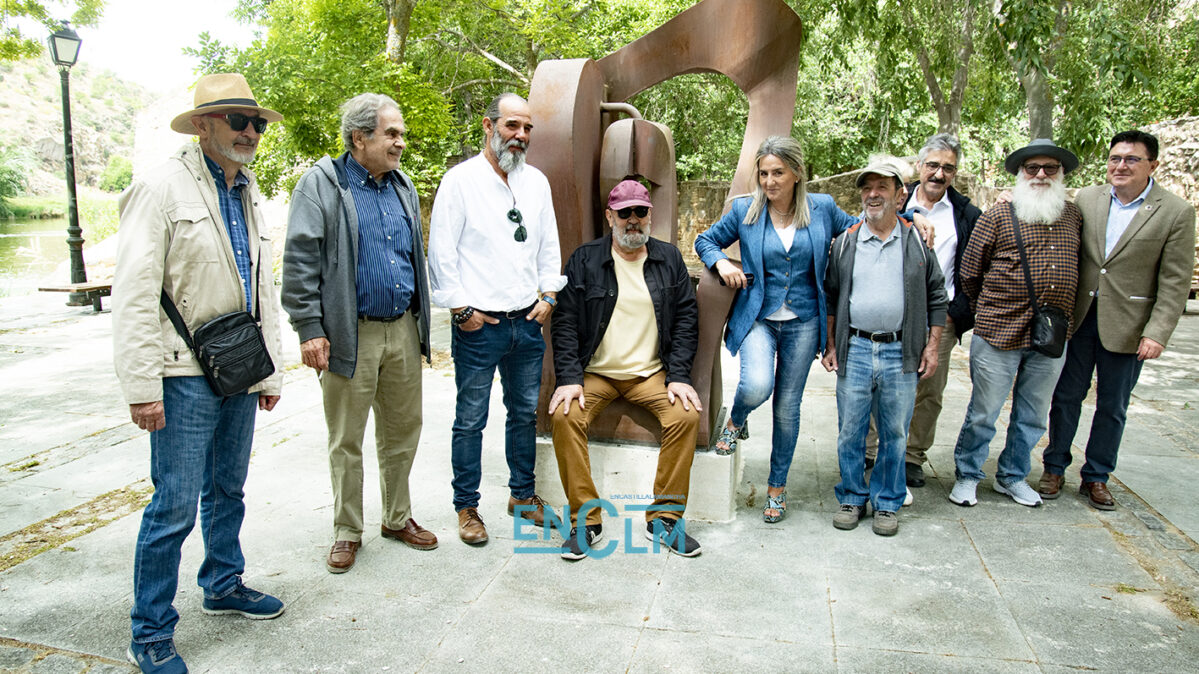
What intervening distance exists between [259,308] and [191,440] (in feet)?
1.70

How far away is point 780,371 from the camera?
12.1 ft

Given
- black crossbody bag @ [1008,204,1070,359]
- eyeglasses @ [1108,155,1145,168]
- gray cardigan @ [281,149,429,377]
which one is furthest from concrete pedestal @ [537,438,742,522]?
eyeglasses @ [1108,155,1145,168]

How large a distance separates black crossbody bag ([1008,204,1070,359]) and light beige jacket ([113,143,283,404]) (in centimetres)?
343

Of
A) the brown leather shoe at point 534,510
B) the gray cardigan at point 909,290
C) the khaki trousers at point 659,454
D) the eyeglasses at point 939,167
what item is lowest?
the brown leather shoe at point 534,510

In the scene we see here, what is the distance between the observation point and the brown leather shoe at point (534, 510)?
3680 mm

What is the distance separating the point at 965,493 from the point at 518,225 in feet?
8.46

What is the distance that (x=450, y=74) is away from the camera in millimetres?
14383

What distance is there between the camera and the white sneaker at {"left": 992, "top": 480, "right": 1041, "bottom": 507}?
3.88 meters

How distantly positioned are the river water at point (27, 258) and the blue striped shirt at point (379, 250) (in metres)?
12.8

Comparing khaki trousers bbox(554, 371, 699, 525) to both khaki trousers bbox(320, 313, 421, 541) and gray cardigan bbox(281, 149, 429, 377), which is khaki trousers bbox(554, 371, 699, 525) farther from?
gray cardigan bbox(281, 149, 429, 377)

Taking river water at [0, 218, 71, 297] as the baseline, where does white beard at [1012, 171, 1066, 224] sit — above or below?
above

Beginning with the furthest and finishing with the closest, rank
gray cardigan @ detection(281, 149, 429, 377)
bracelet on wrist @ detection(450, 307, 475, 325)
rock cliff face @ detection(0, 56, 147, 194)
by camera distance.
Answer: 1. rock cliff face @ detection(0, 56, 147, 194)
2. bracelet on wrist @ detection(450, 307, 475, 325)
3. gray cardigan @ detection(281, 149, 429, 377)

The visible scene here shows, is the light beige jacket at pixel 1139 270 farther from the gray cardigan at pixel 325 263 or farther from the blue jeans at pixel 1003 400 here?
the gray cardigan at pixel 325 263

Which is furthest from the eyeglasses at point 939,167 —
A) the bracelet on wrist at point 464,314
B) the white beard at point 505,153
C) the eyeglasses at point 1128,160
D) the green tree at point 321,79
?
the green tree at point 321,79
